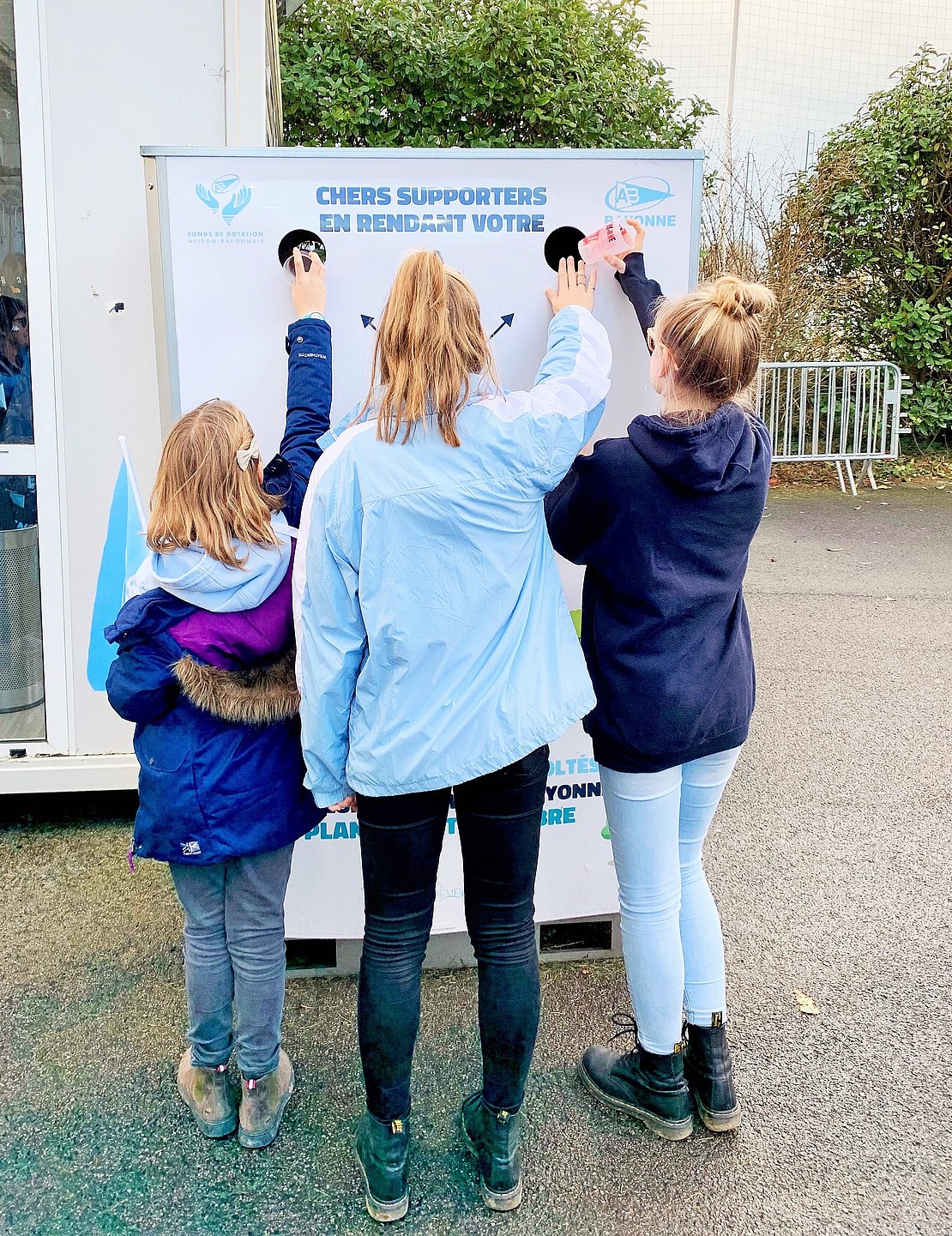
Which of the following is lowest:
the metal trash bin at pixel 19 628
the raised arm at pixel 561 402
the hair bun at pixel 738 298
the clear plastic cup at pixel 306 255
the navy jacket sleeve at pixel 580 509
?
the metal trash bin at pixel 19 628

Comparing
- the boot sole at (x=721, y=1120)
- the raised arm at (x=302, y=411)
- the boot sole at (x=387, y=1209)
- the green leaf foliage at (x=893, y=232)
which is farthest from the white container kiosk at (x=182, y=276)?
the green leaf foliage at (x=893, y=232)

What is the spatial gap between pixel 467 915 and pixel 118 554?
1535 millimetres

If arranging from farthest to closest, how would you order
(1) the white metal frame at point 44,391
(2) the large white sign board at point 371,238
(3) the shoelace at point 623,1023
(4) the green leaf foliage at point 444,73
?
1. (4) the green leaf foliage at point 444,73
2. (1) the white metal frame at point 44,391
3. (3) the shoelace at point 623,1023
4. (2) the large white sign board at point 371,238

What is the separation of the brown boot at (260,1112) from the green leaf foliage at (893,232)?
10019mm

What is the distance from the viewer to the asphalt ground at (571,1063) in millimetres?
2100

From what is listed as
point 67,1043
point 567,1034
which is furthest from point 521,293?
point 67,1043

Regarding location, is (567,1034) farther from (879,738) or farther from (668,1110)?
(879,738)

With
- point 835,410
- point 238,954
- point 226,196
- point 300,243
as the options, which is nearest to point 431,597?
point 238,954

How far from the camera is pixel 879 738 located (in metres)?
4.49

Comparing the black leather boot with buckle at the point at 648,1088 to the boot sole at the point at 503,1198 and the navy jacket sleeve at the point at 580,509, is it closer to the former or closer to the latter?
the boot sole at the point at 503,1198

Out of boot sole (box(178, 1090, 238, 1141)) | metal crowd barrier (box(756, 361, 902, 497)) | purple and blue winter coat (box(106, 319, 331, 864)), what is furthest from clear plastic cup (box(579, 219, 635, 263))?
metal crowd barrier (box(756, 361, 902, 497))

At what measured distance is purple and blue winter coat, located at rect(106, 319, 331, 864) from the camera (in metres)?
2.02

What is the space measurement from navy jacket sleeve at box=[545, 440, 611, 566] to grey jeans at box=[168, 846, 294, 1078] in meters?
0.86

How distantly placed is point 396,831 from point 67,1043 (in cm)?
126
